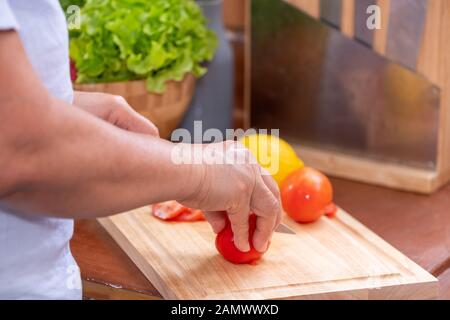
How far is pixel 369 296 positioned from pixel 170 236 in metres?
0.28

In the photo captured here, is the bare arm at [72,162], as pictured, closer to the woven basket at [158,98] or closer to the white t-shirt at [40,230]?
the white t-shirt at [40,230]

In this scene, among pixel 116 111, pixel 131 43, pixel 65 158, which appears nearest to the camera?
pixel 65 158

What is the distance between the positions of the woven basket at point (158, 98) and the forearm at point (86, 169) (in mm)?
515

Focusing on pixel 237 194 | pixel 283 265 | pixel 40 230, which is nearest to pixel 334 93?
pixel 283 265

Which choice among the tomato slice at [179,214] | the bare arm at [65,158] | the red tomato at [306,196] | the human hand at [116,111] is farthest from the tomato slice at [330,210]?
the bare arm at [65,158]

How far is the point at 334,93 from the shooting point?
1.26 meters

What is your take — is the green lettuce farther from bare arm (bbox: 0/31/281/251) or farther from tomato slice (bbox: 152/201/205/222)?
bare arm (bbox: 0/31/281/251)

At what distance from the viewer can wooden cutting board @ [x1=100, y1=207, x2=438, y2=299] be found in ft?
2.84

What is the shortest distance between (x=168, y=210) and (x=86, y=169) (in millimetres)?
441

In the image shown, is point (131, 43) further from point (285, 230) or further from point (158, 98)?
point (285, 230)

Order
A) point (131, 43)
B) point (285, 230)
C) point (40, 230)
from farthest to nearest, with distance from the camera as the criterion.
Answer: point (131, 43) → point (285, 230) → point (40, 230)

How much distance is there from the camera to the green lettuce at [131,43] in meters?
1.17

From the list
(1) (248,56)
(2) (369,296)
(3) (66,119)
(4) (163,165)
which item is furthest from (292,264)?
(1) (248,56)

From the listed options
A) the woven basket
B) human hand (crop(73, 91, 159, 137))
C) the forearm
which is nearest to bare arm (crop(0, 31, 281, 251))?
the forearm
